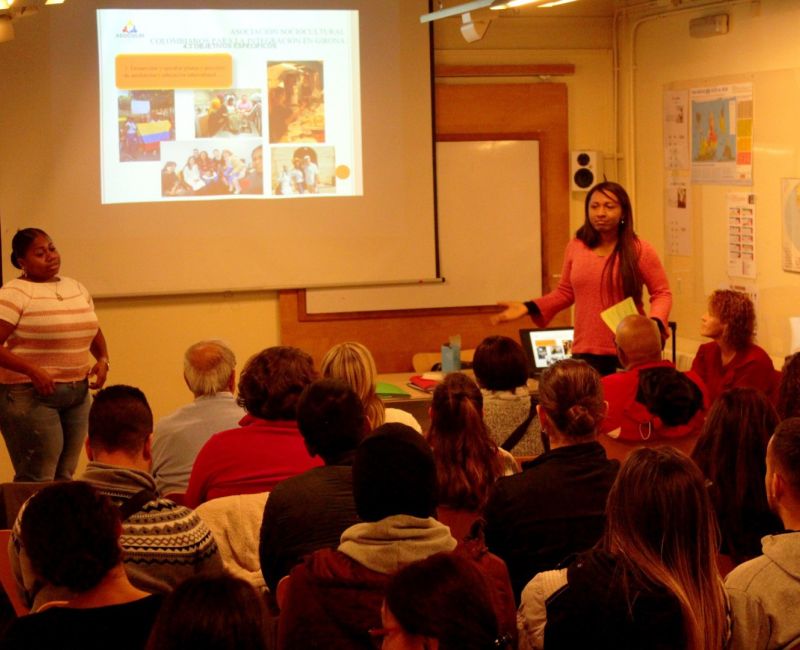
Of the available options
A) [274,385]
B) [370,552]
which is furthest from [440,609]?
[274,385]

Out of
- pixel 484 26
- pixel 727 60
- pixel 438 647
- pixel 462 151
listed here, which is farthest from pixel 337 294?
pixel 438 647

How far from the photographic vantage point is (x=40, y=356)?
4.66m

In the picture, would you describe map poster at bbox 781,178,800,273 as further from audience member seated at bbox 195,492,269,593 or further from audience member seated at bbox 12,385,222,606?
audience member seated at bbox 12,385,222,606

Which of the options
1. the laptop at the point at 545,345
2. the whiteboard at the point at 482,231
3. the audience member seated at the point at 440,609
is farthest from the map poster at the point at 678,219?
the audience member seated at the point at 440,609

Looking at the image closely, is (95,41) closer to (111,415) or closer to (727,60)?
(727,60)

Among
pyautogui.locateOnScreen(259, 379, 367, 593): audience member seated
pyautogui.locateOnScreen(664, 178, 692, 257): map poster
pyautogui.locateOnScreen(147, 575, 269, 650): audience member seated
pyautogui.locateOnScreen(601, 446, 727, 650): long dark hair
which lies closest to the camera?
pyautogui.locateOnScreen(147, 575, 269, 650): audience member seated

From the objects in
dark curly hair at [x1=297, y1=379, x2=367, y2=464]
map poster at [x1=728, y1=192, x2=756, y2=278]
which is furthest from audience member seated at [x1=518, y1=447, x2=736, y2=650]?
map poster at [x1=728, y1=192, x2=756, y2=278]

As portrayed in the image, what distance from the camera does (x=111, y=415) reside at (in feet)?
8.92

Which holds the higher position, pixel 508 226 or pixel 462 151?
pixel 462 151

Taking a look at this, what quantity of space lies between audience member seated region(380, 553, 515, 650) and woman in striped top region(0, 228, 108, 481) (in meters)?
3.26

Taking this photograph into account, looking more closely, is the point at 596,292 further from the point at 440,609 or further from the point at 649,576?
the point at 440,609

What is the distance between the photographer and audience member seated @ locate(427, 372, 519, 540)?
9.58ft

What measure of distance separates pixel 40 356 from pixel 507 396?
2.09 m

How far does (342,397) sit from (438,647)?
Answer: 117 centimetres
